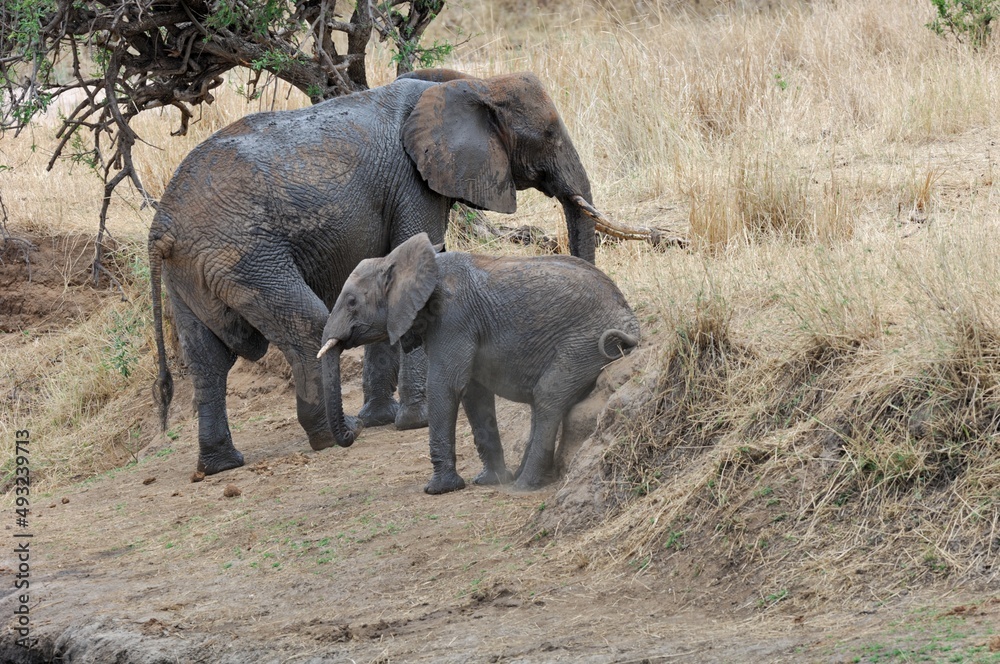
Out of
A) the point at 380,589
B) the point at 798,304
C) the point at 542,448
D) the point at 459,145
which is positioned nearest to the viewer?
the point at 380,589

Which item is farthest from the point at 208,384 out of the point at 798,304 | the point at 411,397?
the point at 798,304

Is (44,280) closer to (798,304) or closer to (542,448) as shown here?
(542,448)

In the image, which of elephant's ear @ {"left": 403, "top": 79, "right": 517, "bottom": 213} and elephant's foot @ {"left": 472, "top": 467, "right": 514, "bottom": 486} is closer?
elephant's foot @ {"left": 472, "top": 467, "right": 514, "bottom": 486}

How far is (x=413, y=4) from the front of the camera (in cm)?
943

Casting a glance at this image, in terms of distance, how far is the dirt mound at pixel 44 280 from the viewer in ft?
37.8

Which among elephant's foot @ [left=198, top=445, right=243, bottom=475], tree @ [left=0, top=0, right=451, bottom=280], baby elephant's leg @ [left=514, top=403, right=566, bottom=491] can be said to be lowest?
elephant's foot @ [left=198, top=445, right=243, bottom=475]

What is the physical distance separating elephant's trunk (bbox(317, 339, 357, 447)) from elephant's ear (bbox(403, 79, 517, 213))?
1.47 metres

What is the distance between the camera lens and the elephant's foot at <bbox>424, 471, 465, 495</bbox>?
20.6 ft

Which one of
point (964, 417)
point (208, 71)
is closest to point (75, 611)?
point (964, 417)

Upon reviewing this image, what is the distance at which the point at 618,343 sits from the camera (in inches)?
243

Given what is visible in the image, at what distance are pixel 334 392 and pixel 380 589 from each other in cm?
164

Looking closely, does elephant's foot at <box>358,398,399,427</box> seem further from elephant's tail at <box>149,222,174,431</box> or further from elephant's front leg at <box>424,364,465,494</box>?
elephant's front leg at <box>424,364,465,494</box>

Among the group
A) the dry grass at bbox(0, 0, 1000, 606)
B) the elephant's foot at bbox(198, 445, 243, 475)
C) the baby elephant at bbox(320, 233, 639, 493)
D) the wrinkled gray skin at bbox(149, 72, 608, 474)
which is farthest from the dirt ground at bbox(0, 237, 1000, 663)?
the wrinkled gray skin at bbox(149, 72, 608, 474)

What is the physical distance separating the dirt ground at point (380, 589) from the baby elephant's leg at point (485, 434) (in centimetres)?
19
